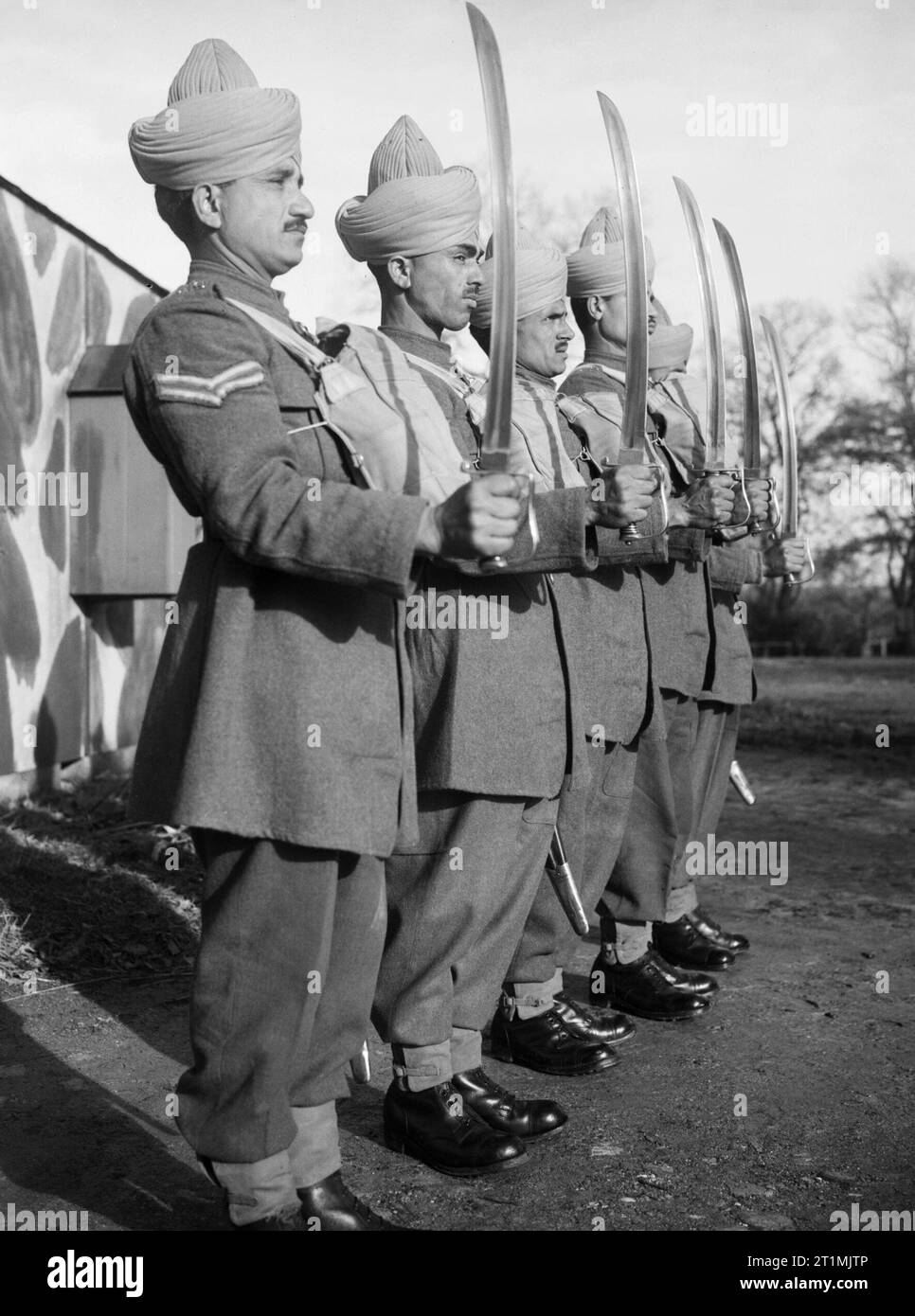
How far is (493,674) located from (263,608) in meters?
0.72

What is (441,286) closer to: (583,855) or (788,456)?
(583,855)

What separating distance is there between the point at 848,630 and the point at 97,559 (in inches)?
795

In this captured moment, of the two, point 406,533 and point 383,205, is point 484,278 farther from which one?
point 406,533

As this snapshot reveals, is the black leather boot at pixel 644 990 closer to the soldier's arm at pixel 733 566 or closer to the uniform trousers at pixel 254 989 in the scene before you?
the soldier's arm at pixel 733 566

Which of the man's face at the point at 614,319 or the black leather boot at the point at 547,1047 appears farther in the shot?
the man's face at the point at 614,319

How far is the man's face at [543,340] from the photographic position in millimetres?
3578

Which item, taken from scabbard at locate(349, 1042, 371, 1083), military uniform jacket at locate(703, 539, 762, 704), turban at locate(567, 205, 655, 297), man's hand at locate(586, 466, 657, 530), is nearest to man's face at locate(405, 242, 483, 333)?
man's hand at locate(586, 466, 657, 530)

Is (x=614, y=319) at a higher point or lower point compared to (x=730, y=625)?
higher

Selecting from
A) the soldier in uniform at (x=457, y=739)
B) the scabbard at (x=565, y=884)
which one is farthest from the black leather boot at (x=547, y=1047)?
the soldier in uniform at (x=457, y=739)

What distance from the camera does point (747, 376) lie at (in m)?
3.87

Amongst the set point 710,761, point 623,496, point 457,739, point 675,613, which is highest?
point 623,496

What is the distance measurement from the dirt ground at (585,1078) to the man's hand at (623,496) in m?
1.21

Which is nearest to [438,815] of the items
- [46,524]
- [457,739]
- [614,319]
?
[457,739]

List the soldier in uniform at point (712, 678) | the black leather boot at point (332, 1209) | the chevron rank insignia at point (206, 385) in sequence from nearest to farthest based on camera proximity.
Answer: the chevron rank insignia at point (206, 385) → the black leather boot at point (332, 1209) → the soldier in uniform at point (712, 678)
